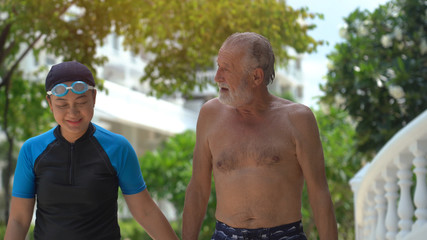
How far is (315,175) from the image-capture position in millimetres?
2732

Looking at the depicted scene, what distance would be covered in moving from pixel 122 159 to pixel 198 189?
41 cm

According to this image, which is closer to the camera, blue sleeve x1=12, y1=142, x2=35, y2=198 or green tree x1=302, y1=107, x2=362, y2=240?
blue sleeve x1=12, y1=142, x2=35, y2=198

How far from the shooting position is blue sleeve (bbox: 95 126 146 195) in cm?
273

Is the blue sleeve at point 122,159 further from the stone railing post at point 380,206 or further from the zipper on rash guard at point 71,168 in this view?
the stone railing post at point 380,206

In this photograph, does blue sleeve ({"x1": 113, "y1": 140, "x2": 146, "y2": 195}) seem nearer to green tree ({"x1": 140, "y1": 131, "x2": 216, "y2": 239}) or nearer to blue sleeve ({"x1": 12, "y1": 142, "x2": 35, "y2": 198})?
blue sleeve ({"x1": 12, "y1": 142, "x2": 35, "y2": 198})

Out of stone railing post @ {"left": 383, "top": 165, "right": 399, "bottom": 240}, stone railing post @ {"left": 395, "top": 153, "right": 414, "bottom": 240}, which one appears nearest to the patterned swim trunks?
stone railing post @ {"left": 395, "top": 153, "right": 414, "bottom": 240}

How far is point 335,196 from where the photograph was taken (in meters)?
13.4

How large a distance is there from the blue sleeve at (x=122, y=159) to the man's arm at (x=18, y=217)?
0.37 meters

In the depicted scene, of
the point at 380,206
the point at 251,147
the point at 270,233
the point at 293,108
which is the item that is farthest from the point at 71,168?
the point at 380,206

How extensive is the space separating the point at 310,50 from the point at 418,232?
4.97 metres

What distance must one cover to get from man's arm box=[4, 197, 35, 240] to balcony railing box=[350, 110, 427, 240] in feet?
6.87

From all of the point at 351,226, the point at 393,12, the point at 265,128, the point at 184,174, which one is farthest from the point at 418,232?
the point at 184,174

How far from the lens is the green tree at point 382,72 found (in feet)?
22.6

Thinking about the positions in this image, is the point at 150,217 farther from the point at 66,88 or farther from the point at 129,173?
the point at 66,88
